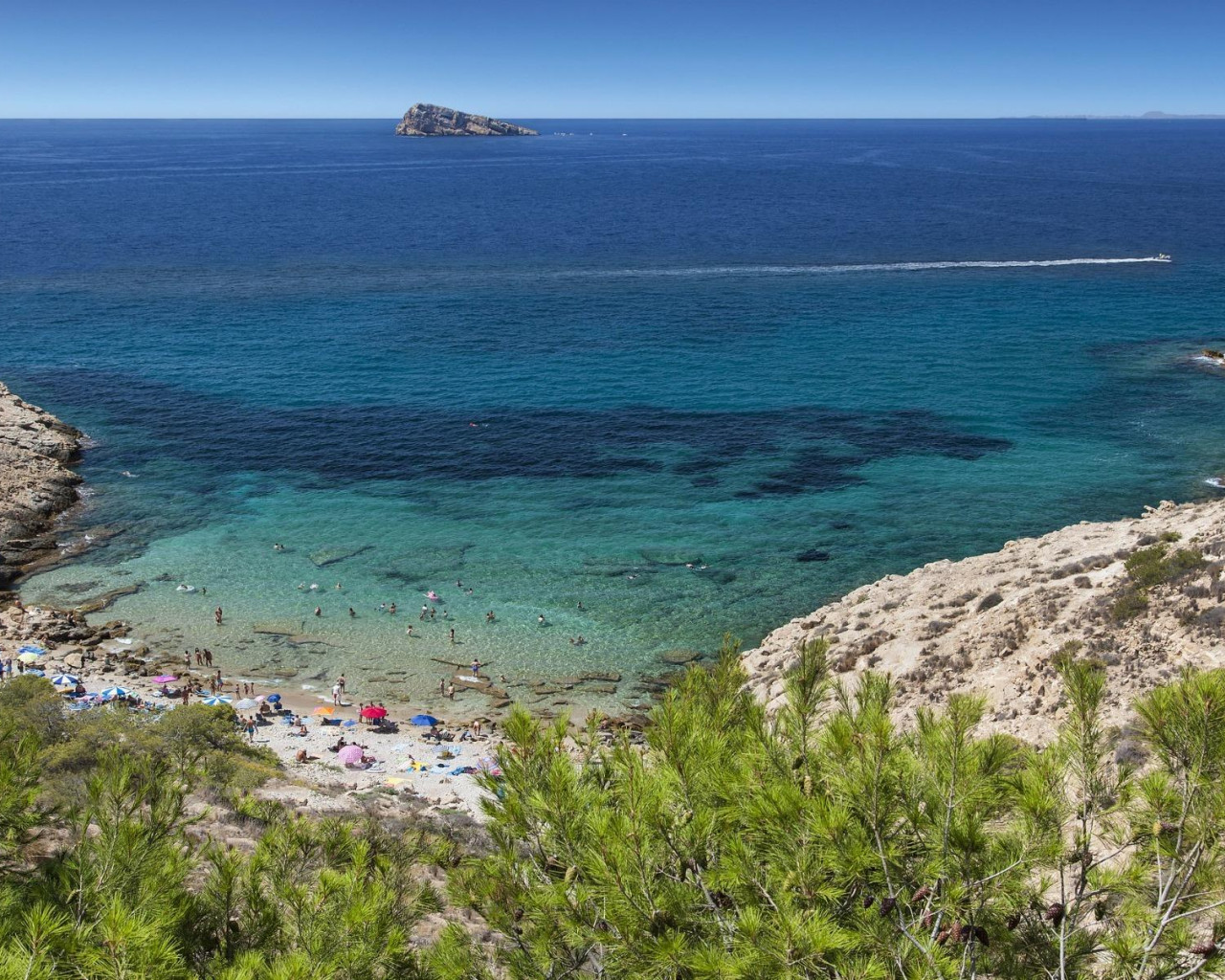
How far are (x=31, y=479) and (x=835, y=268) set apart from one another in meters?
84.5

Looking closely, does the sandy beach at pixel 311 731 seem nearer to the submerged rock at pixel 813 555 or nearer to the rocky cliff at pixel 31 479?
the rocky cliff at pixel 31 479

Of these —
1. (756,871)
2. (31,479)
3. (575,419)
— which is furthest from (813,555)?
(31,479)

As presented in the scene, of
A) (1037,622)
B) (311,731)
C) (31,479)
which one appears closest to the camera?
(1037,622)

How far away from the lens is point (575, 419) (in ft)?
203

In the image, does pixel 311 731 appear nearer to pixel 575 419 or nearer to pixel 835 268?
pixel 575 419

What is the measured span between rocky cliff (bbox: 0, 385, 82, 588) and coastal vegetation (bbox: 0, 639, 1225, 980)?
126 ft

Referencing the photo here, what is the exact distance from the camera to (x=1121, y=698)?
23016mm

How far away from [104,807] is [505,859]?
5.05 metres

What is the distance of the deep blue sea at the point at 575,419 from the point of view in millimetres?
41781

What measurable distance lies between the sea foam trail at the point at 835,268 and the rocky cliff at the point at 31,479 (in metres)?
58.3

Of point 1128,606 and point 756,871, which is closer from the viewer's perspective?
point 756,871

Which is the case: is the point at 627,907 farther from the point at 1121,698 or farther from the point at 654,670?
the point at 654,670

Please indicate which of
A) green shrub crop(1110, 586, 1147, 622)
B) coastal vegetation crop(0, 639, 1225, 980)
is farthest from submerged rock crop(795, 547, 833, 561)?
coastal vegetation crop(0, 639, 1225, 980)

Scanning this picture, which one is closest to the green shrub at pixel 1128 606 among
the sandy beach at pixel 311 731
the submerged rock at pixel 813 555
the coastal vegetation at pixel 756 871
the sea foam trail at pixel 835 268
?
the submerged rock at pixel 813 555
